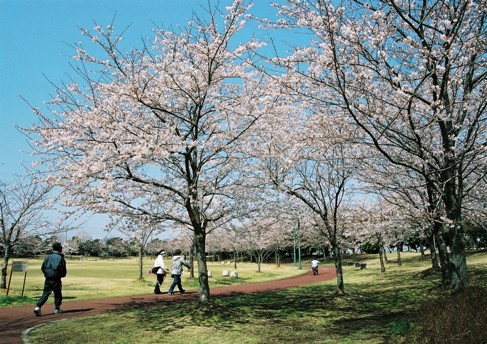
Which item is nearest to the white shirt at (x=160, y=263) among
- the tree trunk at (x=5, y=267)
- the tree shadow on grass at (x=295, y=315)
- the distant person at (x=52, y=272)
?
the tree shadow on grass at (x=295, y=315)

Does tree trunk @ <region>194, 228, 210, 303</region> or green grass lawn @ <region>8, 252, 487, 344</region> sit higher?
tree trunk @ <region>194, 228, 210, 303</region>

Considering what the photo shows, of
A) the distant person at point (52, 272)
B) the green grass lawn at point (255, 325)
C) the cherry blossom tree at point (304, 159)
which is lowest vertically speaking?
the green grass lawn at point (255, 325)

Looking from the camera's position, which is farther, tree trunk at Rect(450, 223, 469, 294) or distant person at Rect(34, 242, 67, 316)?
distant person at Rect(34, 242, 67, 316)

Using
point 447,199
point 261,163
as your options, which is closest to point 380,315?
point 447,199

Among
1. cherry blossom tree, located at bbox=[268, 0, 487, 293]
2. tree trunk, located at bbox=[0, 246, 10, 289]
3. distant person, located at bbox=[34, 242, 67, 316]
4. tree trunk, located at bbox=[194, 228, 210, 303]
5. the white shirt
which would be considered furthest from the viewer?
tree trunk, located at bbox=[0, 246, 10, 289]

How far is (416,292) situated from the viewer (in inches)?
563

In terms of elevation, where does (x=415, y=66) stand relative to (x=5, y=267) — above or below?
above

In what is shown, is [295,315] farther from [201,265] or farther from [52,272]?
[52,272]

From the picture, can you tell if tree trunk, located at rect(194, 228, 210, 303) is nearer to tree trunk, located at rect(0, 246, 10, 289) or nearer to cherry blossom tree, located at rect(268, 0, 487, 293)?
cherry blossom tree, located at rect(268, 0, 487, 293)

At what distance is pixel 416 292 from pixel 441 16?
1084 centimetres

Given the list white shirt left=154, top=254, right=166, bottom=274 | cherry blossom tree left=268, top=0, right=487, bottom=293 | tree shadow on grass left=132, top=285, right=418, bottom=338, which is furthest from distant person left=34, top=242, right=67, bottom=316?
cherry blossom tree left=268, top=0, right=487, bottom=293

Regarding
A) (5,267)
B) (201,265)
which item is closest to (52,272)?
(201,265)

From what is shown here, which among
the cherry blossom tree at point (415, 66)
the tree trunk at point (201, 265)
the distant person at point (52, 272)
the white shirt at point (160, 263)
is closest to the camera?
the cherry blossom tree at point (415, 66)

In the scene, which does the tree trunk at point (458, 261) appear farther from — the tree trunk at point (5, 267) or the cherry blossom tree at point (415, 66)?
the tree trunk at point (5, 267)
